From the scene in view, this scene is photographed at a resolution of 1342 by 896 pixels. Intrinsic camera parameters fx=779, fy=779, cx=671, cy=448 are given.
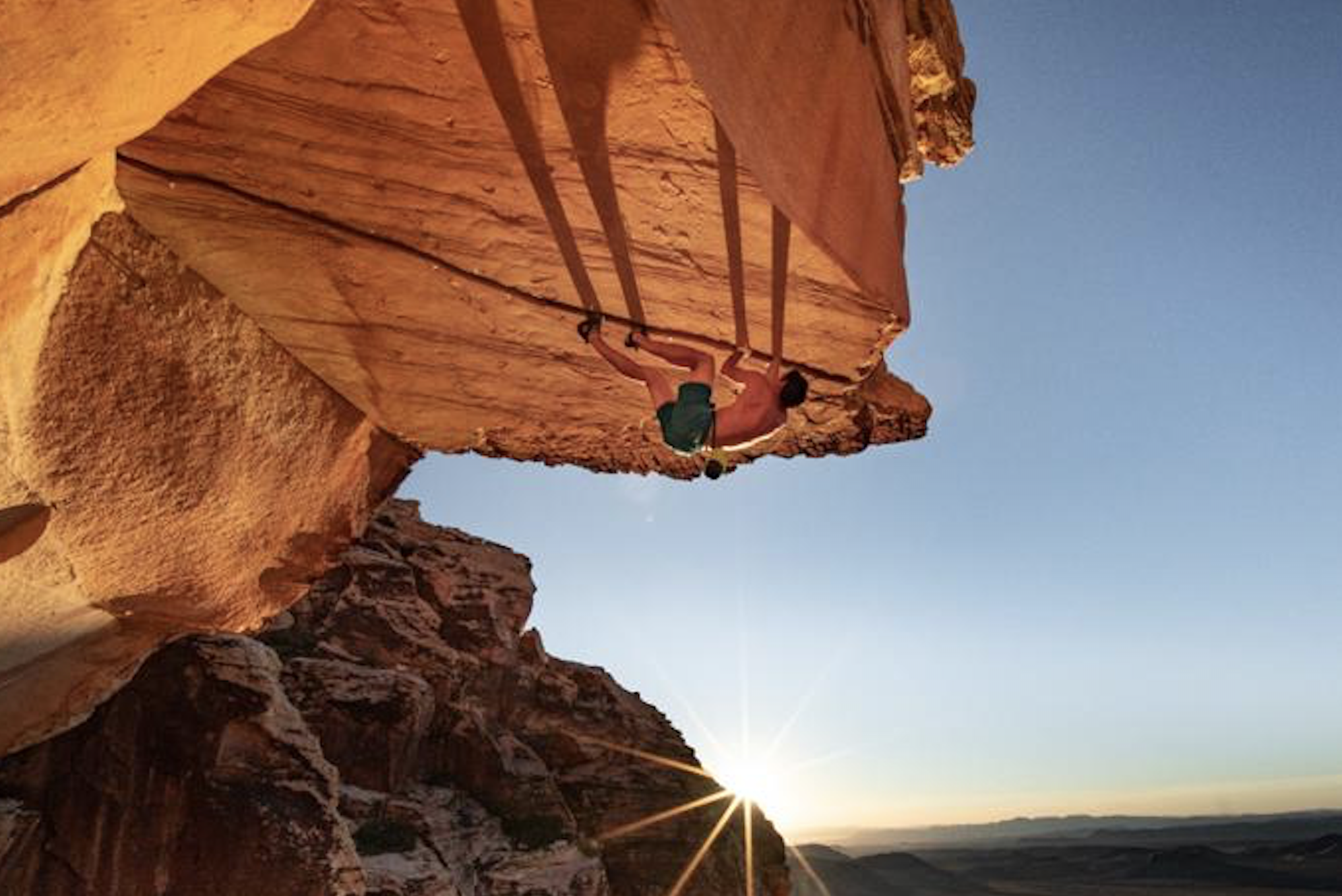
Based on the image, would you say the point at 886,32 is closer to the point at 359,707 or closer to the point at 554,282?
the point at 554,282

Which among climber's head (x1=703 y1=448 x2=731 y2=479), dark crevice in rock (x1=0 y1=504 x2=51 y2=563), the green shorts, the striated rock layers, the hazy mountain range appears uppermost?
the green shorts

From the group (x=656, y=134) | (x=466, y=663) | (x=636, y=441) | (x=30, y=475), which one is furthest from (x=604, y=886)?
(x=656, y=134)

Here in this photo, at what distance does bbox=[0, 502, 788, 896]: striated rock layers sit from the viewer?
9.35 meters

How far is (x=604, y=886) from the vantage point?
21.4 metres

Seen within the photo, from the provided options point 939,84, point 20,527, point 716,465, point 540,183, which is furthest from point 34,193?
point 939,84

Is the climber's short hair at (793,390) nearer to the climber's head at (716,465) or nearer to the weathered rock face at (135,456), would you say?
the climber's head at (716,465)

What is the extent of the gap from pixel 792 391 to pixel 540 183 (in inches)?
77.1

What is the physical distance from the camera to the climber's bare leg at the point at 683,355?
4.72 m

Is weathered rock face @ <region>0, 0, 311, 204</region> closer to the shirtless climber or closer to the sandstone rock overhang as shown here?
the sandstone rock overhang

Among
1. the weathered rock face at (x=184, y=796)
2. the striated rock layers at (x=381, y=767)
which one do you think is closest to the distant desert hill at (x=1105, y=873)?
the striated rock layers at (x=381, y=767)

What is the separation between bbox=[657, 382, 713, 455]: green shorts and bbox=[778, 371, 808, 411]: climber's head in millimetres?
454

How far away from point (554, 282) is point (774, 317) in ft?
4.25

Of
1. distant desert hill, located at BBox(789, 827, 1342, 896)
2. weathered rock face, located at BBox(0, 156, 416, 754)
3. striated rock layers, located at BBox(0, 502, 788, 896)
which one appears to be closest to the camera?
weathered rock face, located at BBox(0, 156, 416, 754)

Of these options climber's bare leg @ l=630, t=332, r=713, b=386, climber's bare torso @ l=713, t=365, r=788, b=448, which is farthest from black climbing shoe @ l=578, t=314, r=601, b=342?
climber's bare torso @ l=713, t=365, r=788, b=448
